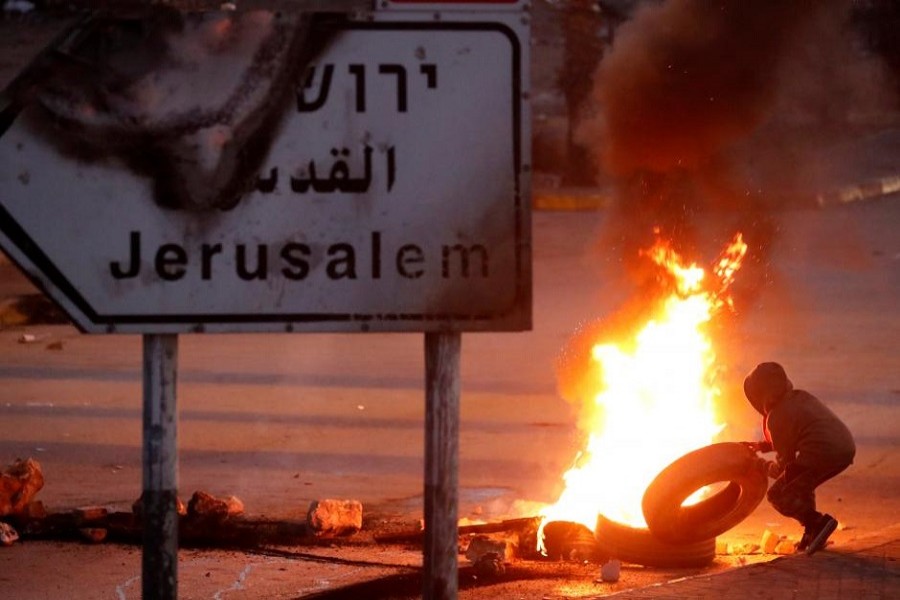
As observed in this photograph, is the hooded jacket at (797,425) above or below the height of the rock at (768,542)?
above

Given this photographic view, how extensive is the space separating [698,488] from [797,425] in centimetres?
49

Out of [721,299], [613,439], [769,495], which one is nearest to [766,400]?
[769,495]

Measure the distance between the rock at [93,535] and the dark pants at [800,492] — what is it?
294cm

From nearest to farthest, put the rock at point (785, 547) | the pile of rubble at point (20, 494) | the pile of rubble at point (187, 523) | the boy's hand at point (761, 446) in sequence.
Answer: the boy's hand at point (761, 446), the rock at point (785, 547), the pile of rubble at point (187, 523), the pile of rubble at point (20, 494)

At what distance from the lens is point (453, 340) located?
3271 mm

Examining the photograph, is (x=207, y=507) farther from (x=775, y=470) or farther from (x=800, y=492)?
A: (x=800, y=492)

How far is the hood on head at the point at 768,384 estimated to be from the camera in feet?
21.4

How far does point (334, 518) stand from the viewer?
7.12m

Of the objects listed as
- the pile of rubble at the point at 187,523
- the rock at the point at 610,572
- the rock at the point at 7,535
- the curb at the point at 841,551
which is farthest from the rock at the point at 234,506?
the curb at the point at 841,551

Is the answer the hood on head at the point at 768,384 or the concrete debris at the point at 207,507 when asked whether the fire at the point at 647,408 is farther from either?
the concrete debris at the point at 207,507

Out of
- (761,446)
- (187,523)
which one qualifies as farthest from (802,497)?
(187,523)

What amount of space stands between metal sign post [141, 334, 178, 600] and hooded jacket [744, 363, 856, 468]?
12.0ft

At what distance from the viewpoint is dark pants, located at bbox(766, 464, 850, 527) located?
640 cm

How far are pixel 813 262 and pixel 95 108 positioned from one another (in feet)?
51.0
